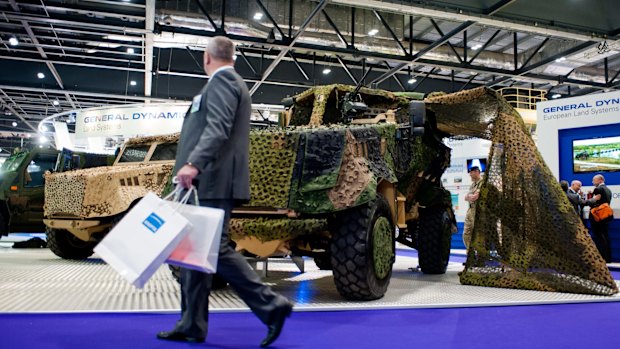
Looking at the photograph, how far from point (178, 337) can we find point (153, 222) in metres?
0.70

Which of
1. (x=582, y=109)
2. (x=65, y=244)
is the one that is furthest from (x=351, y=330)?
(x=582, y=109)

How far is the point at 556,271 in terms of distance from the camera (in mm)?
5531

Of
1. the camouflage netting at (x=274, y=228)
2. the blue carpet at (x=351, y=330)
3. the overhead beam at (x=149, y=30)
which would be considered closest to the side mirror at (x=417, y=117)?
the camouflage netting at (x=274, y=228)

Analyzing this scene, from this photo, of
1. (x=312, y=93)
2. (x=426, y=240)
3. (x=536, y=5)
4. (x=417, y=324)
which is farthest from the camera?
(x=536, y=5)

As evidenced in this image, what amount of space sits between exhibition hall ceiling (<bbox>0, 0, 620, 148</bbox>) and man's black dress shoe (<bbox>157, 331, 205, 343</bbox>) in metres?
8.31

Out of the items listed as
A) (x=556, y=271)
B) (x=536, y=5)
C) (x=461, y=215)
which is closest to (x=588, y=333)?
(x=556, y=271)

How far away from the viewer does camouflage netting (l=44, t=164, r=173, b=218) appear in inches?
273

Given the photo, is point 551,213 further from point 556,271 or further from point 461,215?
point 461,215

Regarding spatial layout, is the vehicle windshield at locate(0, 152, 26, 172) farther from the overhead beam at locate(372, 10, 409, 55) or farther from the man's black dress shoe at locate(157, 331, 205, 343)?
the man's black dress shoe at locate(157, 331, 205, 343)

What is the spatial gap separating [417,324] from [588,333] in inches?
39.1

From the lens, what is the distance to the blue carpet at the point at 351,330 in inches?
116

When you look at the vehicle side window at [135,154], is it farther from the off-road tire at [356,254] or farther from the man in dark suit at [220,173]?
the man in dark suit at [220,173]

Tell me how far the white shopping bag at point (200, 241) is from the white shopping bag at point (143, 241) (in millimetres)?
50

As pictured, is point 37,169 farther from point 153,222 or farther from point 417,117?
point 153,222
